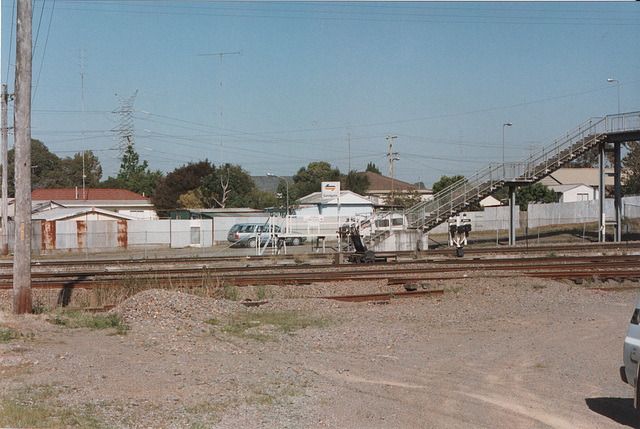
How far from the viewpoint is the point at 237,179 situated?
3533 inches

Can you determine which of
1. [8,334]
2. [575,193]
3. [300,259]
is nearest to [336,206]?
[575,193]

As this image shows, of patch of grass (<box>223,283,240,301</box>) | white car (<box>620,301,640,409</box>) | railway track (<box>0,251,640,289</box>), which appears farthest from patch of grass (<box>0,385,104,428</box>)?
railway track (<box>0,251,640,289</box>)

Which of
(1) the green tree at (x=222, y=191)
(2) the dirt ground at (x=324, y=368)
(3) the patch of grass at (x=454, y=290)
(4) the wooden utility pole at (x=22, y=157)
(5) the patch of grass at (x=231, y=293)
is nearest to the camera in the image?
(2) the dirt ground at (x=324, y=368)

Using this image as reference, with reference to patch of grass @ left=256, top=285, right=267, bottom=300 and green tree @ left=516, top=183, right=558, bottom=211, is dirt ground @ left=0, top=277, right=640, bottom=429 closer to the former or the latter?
patch of grass @ left=256, top=285, right=267, bottom=300

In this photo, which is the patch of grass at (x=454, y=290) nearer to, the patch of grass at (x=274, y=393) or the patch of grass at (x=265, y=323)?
the patch of grass at (x=265, y=323)

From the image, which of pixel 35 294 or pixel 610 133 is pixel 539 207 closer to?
pixel 610 133

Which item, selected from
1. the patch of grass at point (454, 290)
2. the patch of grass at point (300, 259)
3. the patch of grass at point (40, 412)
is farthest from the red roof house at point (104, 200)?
the patch of grass at point (40, 412)

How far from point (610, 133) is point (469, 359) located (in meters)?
37.8

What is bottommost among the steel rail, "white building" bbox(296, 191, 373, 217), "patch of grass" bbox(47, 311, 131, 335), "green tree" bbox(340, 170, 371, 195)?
"patch of grass" bbox(47, 311, 131, 335)

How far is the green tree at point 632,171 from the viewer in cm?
8419

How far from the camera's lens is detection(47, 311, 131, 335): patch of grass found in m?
12.8

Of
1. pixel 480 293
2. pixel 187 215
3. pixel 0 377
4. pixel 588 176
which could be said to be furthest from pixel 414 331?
pixel 588 176

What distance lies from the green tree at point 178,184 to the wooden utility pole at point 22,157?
73088 mm

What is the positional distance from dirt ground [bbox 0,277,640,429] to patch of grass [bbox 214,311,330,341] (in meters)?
0.08
